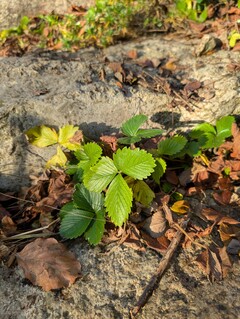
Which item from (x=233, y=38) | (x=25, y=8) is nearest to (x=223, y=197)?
(x=233, y=38)

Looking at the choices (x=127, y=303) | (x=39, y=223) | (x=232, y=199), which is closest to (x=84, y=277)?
(x=127, y=303)

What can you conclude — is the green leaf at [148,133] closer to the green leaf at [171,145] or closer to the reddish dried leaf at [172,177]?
the green leaf at [171,145]

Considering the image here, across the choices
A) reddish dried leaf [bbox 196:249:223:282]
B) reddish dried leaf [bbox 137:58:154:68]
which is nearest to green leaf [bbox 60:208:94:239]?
reddish dried leaf [bbox 196:249:223:282]

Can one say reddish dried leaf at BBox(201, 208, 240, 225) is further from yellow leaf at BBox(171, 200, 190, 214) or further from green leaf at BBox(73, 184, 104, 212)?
green leaf at BBox(73, 184, 104, 212)

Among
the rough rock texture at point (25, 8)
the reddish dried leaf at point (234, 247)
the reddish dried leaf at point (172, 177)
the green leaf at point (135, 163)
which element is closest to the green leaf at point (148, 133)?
the green leaf at point (135, 163)

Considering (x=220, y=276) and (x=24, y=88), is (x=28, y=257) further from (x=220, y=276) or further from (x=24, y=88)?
(x=24, y=88)

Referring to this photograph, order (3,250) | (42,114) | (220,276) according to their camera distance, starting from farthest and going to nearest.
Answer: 1. (42,114)
2. (3,250)
3. (220,276)
